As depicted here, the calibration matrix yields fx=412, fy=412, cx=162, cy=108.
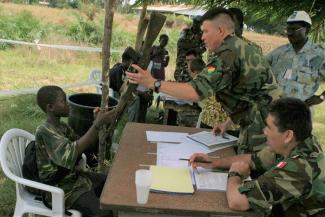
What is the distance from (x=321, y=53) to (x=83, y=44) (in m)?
9.14

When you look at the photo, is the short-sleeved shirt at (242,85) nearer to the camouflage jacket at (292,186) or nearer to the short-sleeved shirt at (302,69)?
the camouflage jacket at (292,186)

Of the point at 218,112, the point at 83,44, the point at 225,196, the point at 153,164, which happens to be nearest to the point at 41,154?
the point at 153,164

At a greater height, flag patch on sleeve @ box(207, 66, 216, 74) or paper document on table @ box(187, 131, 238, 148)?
flag patch on sleeve @ box(207, 66, 216, 74)

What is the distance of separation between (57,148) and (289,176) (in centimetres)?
119

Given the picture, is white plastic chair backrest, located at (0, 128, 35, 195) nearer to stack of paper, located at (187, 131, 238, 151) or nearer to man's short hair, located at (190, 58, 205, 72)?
stack of paper, located at (187, 131, 238, 151)

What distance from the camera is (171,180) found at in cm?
189

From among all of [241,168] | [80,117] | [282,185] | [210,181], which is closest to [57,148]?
[210,181]

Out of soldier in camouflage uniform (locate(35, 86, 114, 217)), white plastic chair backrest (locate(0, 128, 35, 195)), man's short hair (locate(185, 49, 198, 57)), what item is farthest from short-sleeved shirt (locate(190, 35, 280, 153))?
man's short hair (locate(185, 49, 198, 57))

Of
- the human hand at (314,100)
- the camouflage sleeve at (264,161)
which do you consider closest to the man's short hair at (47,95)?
the camouflage sleeve at (264,161)

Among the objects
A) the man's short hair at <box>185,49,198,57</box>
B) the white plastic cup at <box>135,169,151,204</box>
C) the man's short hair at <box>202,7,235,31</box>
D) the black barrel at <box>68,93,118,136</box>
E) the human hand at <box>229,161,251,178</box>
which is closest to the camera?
the white plastic cup at <box>135,169,151,204</box>

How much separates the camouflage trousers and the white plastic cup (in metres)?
0.83

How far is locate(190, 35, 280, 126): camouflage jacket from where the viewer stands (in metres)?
2.07

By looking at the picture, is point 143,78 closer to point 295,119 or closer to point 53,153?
point 53,153

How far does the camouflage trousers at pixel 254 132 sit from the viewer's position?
2250mm
